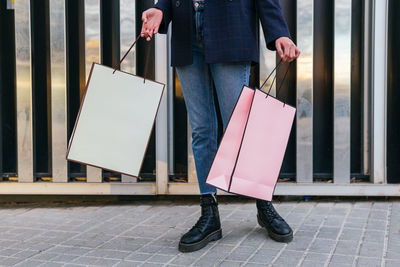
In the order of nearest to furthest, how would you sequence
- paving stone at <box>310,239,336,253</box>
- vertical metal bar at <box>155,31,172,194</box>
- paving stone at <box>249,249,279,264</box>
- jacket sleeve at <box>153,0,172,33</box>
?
1. paving stone at <box>249,249,279,264</box>
2. paving stone at <box>310,239,336,253</box>
3. jacket sleeve at <box>153,0,172,33</box>
4. vertical metal bar at <box>155,31,172,194</box>

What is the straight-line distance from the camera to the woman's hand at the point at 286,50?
2.46 metres

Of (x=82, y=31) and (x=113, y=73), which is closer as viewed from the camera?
(x=113, y=73)

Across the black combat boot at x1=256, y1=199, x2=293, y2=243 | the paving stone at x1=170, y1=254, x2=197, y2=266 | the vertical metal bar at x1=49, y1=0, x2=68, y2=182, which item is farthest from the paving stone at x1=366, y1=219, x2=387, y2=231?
the vertical metal bar at x1=49, y1=0, x2=68, y2=182

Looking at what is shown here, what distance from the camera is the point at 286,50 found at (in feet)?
8.10

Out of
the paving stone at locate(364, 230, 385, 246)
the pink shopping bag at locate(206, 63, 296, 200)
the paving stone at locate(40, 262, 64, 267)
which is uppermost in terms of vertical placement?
the pink shopping bag at locate(206, 63, 296, 200)

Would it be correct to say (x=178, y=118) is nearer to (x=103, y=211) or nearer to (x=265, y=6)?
(x=103, y=211)

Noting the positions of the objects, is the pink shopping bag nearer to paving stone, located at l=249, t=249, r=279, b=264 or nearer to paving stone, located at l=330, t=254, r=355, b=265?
paving stone, located at l=249, t=249, r=279, b=264

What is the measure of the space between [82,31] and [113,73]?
1262mm

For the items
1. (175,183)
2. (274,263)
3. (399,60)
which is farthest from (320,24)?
(274,263)

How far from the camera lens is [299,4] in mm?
3492

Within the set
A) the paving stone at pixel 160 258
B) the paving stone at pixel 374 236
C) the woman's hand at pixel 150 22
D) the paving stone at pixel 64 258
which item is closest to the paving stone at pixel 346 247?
the paving stone at pixel 374 236

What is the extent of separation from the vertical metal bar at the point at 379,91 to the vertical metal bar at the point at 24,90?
243 cm

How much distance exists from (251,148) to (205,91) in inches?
20.0

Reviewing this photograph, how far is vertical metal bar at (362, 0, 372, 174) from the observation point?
137 inches
